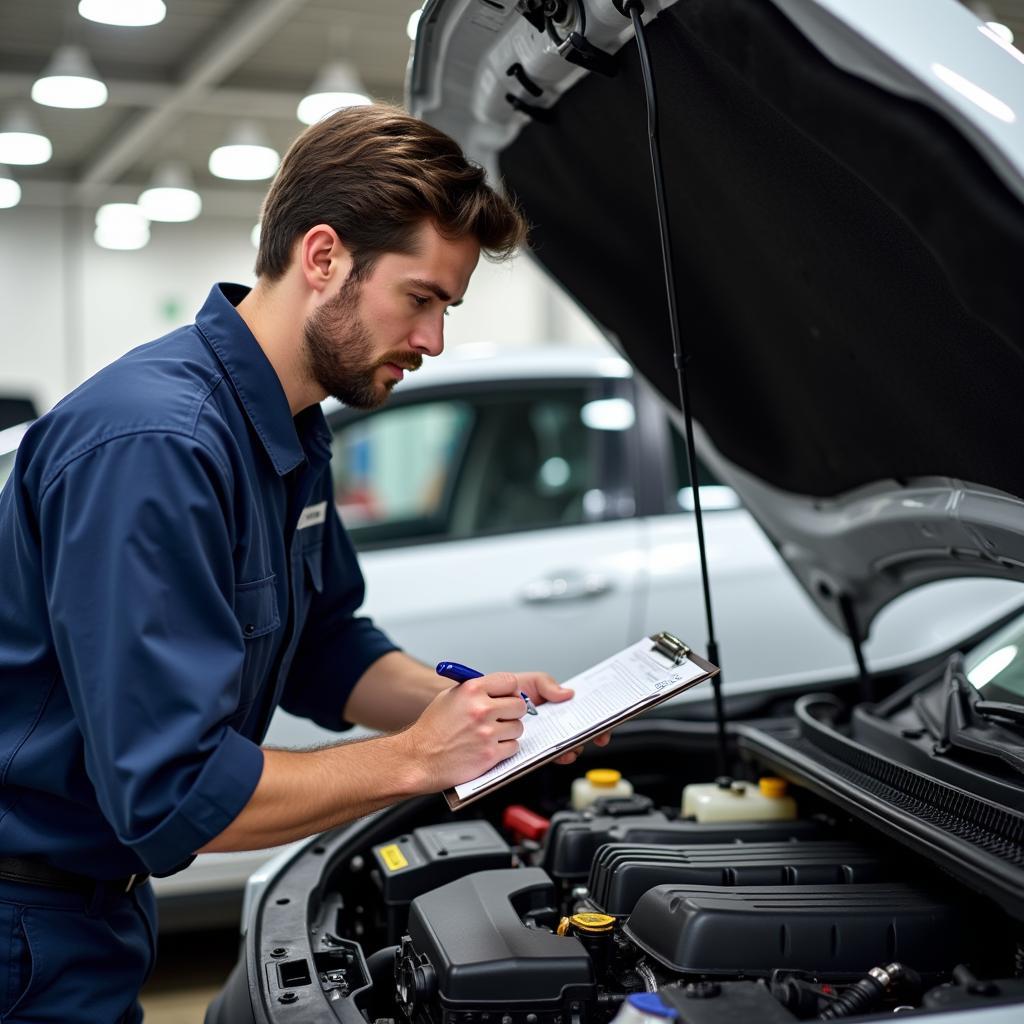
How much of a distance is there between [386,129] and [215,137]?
10138 millimetres

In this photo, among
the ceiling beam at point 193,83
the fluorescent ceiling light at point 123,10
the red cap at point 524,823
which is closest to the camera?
the red cap at point 524,823

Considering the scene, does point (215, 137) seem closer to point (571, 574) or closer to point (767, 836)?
point (571, 574)

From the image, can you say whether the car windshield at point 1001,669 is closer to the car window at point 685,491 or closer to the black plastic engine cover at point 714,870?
the black plastic engine cover at point 714,870

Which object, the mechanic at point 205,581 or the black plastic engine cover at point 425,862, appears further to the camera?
the black plastic engine cover at point 425,862

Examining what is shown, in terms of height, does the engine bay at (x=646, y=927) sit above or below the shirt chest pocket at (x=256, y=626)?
below

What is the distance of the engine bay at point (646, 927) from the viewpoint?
146 cm

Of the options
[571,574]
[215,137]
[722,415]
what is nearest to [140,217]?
[215,137]

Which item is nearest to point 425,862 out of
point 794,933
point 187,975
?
point 794,933

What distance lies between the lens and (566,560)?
3.75 m

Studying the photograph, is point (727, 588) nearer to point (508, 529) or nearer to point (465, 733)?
point (508, 529)

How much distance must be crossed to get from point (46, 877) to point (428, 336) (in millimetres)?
853

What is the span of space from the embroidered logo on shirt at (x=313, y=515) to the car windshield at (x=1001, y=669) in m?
1.06

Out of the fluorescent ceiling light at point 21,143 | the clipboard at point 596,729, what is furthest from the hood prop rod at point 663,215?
the fluorescent ceiling light at point 21,143

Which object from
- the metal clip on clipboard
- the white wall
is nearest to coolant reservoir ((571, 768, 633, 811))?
the metal clip on clipboard
